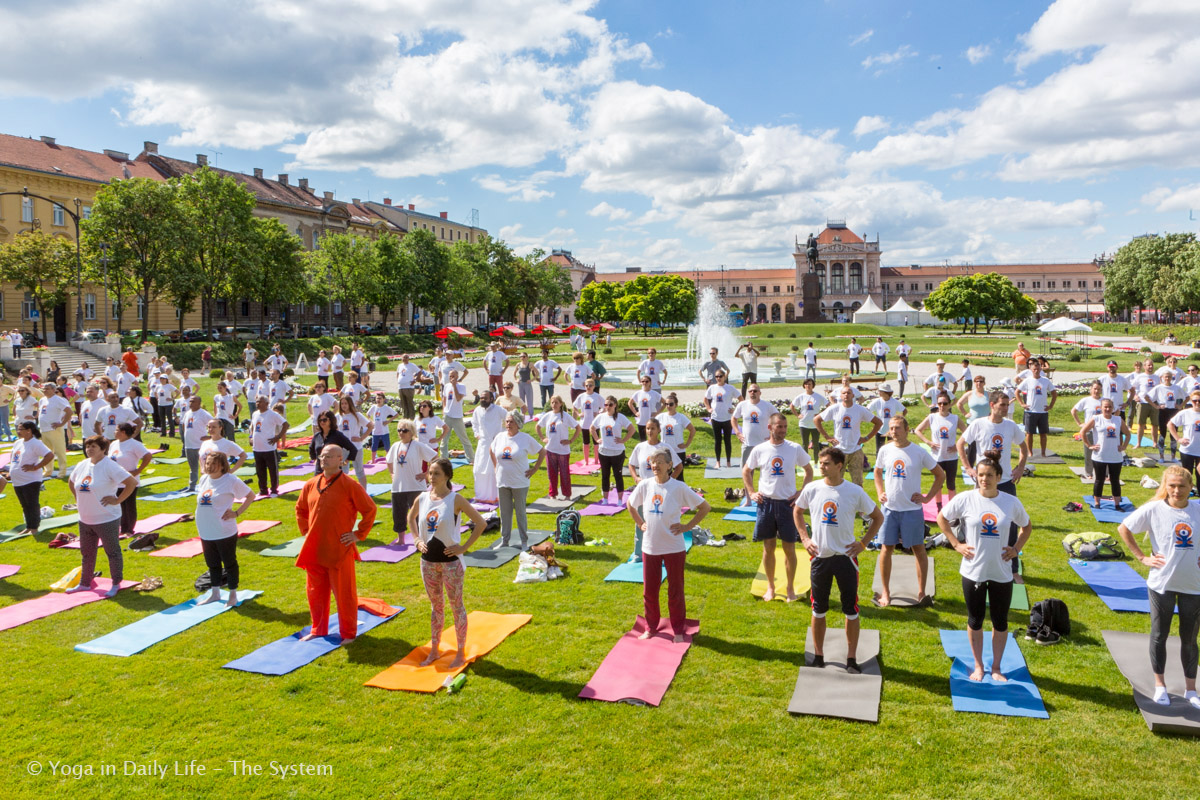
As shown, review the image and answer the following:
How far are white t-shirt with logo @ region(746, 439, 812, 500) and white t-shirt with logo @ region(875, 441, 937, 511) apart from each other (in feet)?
2.83

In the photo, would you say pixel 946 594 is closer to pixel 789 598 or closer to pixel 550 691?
pixel 789 598

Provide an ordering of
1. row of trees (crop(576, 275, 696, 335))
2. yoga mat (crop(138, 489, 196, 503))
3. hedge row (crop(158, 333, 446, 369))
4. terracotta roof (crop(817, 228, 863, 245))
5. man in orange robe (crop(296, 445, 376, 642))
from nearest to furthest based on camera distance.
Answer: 1. man in orange robe (crop(296, 445, 376, 642))
2. yoga mat (crop(138, 489, 196, 503))
3. hedge row (crop(158, 333, 446, 369))
4. row of trees (crop(576, 275, 696, 335))
5. terracotta roof (crop(817, 228, 863, 245))

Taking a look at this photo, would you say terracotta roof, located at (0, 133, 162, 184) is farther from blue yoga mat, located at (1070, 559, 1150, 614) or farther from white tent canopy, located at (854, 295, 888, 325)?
white tent canopy, located at (854, 295, 888, 325)

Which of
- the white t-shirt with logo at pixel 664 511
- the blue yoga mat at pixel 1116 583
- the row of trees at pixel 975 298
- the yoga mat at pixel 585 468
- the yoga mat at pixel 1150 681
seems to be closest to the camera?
the yoga mat at pixel 1150 681

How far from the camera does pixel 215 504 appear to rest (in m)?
8.27

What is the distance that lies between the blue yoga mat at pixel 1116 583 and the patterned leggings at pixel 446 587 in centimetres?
695

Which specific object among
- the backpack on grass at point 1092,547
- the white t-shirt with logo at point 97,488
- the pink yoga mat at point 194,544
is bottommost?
the pink yoga mat at point 194,544

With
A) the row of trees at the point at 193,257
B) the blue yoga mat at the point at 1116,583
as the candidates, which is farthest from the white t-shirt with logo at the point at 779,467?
the row of trees at the point at 193,257

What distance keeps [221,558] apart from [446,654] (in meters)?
3.17

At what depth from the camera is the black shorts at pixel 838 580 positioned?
6477 millimetres

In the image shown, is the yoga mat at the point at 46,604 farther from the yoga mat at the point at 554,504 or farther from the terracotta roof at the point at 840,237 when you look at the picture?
the terracotta roof at the point at 840,237

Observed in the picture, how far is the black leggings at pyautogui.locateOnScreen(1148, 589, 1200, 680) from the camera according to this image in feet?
19.7

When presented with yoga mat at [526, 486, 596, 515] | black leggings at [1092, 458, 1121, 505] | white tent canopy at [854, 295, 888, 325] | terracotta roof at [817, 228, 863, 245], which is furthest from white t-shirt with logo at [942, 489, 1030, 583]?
terracotta roof at [817, 228, 863, 245]

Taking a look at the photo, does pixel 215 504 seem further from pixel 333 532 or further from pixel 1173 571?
pixel 1173 571
